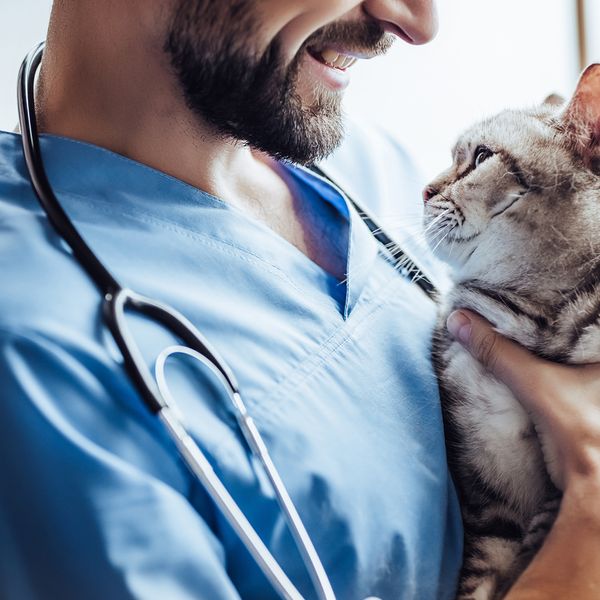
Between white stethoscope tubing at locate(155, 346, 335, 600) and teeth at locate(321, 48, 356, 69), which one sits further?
teeth at locate(321, 48, 356, 69)

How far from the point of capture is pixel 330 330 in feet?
2.65

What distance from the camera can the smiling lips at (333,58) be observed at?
844mm

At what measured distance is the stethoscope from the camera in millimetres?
587

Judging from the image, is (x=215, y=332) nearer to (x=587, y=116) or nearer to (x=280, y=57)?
(x=280, y=57)

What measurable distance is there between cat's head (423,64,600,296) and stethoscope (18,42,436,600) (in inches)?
14.2

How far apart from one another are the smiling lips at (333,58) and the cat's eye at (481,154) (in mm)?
194

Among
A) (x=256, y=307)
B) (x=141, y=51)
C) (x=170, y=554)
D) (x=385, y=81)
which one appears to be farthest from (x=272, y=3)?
(x=385, y=81)

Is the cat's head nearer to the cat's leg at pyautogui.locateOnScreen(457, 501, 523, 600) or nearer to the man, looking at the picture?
the man

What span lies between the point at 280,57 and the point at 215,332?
307 mm

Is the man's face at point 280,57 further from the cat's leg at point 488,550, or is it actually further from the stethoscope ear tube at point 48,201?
the cat's leg at point 488,550

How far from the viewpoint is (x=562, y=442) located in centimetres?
74

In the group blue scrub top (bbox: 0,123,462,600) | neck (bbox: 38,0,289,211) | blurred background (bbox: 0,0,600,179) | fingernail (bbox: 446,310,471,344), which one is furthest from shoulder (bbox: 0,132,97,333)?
blurred background (bbox: 0,0,600,179)

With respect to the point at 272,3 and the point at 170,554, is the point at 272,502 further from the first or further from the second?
the point at 272,3

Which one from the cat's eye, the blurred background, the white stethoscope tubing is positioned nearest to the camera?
the white stethoscope tubing
